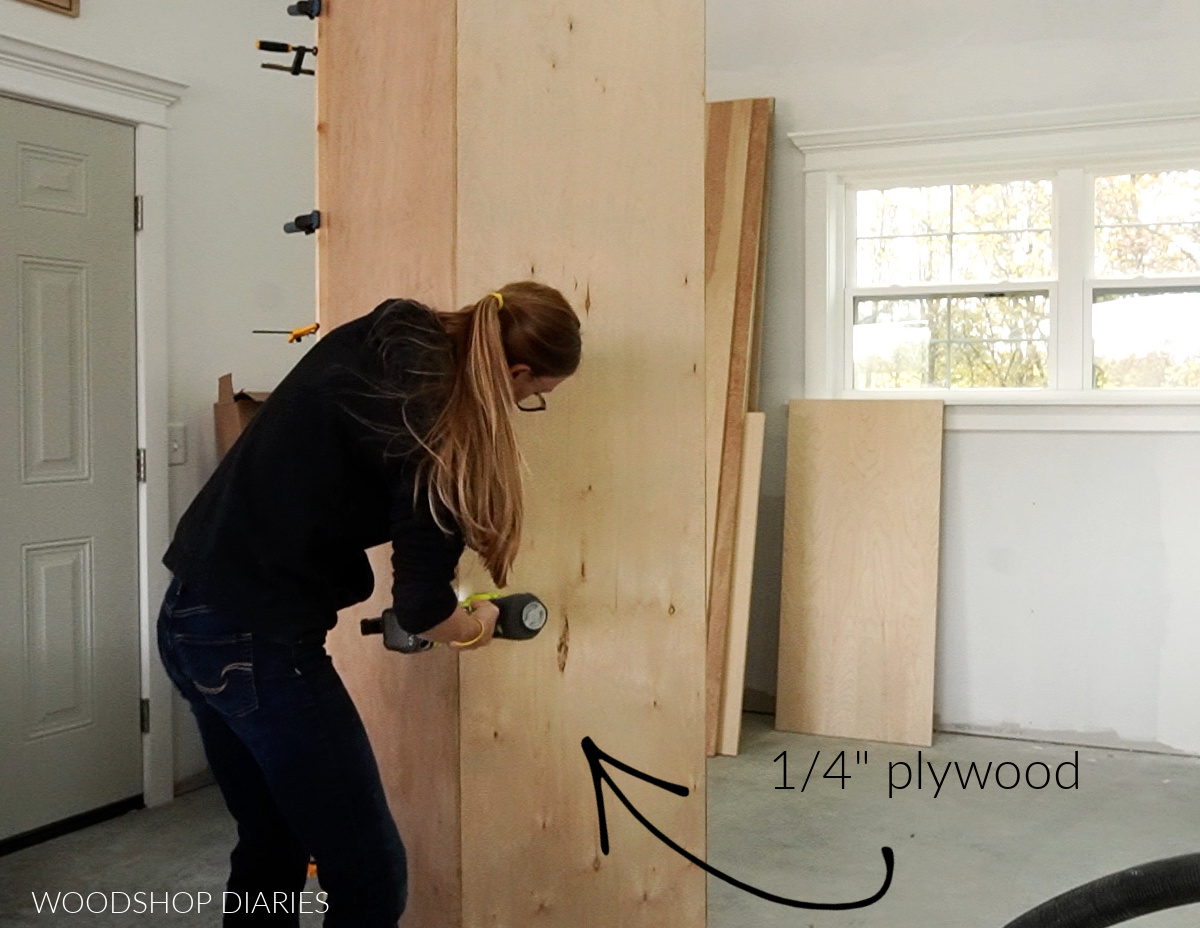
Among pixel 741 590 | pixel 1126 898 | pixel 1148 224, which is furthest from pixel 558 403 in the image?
pixel 1148 224

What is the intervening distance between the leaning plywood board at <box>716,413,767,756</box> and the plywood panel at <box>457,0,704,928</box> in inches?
76.3

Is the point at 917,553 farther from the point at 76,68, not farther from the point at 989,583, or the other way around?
the point at 76,68

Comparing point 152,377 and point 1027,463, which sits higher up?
point 152,377

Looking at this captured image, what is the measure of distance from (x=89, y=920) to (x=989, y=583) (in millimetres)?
3191

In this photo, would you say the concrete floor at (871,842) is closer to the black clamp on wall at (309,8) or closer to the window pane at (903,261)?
the window pane at (903,261)

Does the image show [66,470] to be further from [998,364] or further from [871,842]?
[998,364]

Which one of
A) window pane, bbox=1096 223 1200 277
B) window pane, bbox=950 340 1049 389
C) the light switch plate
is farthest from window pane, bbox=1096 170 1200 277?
the light switch plate

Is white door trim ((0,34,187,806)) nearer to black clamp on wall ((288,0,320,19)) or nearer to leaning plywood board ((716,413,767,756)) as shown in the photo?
black clamp on wall ((288,0,320,19))

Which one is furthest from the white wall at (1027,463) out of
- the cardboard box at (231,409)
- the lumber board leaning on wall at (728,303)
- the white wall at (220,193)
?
the cardboard box at (231,409)

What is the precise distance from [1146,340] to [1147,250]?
33 centimetres

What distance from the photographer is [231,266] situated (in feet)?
12.8

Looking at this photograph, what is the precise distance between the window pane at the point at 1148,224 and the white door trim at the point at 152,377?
326 centimetres

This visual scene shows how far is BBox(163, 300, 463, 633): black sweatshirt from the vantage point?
1664 mm

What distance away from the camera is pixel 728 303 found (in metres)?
4.45
